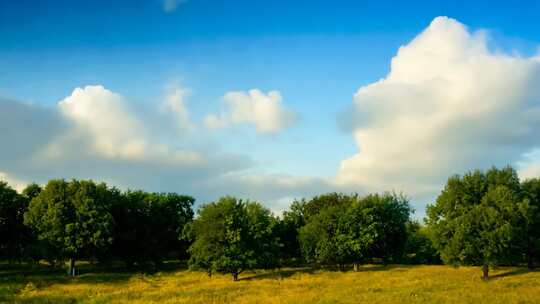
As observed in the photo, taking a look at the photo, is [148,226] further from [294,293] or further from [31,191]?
Answer: [294,293]

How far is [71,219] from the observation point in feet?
237

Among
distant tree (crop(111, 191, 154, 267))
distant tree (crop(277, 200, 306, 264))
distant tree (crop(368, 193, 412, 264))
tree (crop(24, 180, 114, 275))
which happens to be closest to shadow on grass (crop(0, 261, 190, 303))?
distant tree (crop(111, 191, 154, 267))

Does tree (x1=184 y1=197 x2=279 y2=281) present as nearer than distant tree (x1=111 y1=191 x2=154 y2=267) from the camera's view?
Yes

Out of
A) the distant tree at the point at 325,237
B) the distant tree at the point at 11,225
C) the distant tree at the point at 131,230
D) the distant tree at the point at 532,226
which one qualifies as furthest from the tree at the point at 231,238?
the distant tree at the point at 532,226

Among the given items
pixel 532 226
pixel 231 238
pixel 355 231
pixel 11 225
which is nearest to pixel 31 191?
pixel 11 225

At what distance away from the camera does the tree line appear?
57.8 metres

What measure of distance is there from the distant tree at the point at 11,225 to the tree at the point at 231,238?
27832mm

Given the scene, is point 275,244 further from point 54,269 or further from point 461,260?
point 54,269

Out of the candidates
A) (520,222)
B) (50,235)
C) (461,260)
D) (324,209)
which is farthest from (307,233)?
(50,235)

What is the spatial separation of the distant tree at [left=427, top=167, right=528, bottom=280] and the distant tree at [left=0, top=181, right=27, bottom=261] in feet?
209

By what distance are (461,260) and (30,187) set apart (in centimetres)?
7252

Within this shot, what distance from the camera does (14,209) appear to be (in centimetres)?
7556

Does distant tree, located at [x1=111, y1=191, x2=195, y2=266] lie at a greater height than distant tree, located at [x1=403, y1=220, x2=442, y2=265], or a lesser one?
greater

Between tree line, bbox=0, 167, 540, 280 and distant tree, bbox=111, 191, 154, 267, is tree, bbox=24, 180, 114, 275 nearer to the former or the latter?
tree line, bbox=0, 167, 540, 280
